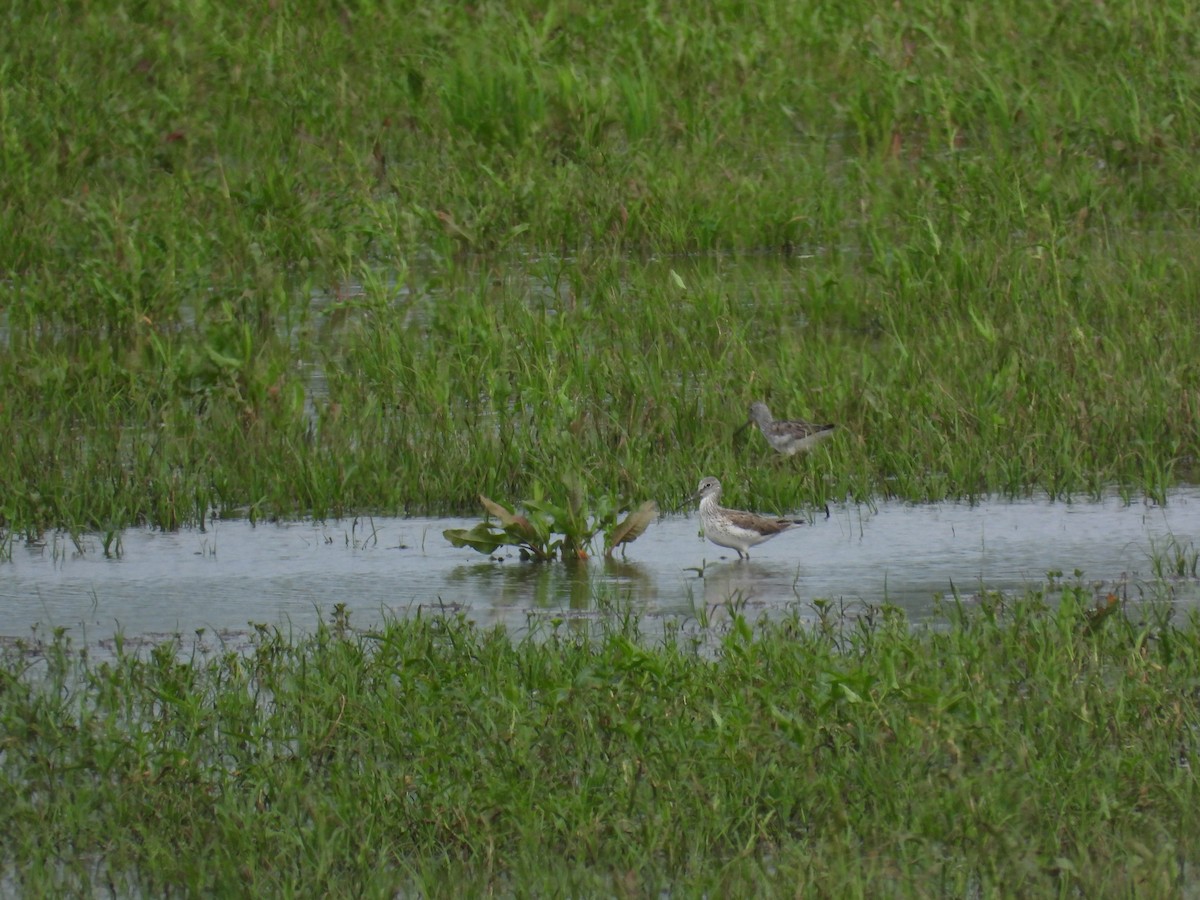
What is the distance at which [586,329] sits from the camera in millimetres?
10828

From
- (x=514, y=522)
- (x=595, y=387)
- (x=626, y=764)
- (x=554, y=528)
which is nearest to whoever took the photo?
(x=626, y=764)

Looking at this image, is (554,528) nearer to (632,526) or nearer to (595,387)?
(632,526)

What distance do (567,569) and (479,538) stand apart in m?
0.35

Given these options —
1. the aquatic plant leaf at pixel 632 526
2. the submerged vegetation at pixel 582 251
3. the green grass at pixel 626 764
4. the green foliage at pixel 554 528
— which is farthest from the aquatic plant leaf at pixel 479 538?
the green grass at pixel 626 764

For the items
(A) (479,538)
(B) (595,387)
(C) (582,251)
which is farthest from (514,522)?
(C) (582,251)

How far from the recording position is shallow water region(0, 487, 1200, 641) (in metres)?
7.21

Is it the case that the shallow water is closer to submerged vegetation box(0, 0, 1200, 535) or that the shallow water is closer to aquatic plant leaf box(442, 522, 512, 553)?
aquatic plant leaf box(442, 522, 512, 553)

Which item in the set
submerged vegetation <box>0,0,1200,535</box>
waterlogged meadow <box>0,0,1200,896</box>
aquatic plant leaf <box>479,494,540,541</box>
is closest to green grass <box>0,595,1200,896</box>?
waterlogged meadow <box>0,0,1200,896</box>

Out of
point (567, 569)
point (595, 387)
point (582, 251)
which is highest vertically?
point (582, 251)

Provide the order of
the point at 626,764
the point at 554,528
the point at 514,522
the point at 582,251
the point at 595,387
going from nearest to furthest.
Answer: the point at 626,764 < the point at 514,522 < the point at 554,528 < the point at 595,387 < the point at 582,251

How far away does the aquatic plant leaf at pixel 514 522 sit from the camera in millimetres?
7785

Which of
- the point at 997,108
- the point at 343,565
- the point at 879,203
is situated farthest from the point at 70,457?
the point at 997,108

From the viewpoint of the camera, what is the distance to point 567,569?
7828 millimetres

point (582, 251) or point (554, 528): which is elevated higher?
point (582, 251)
